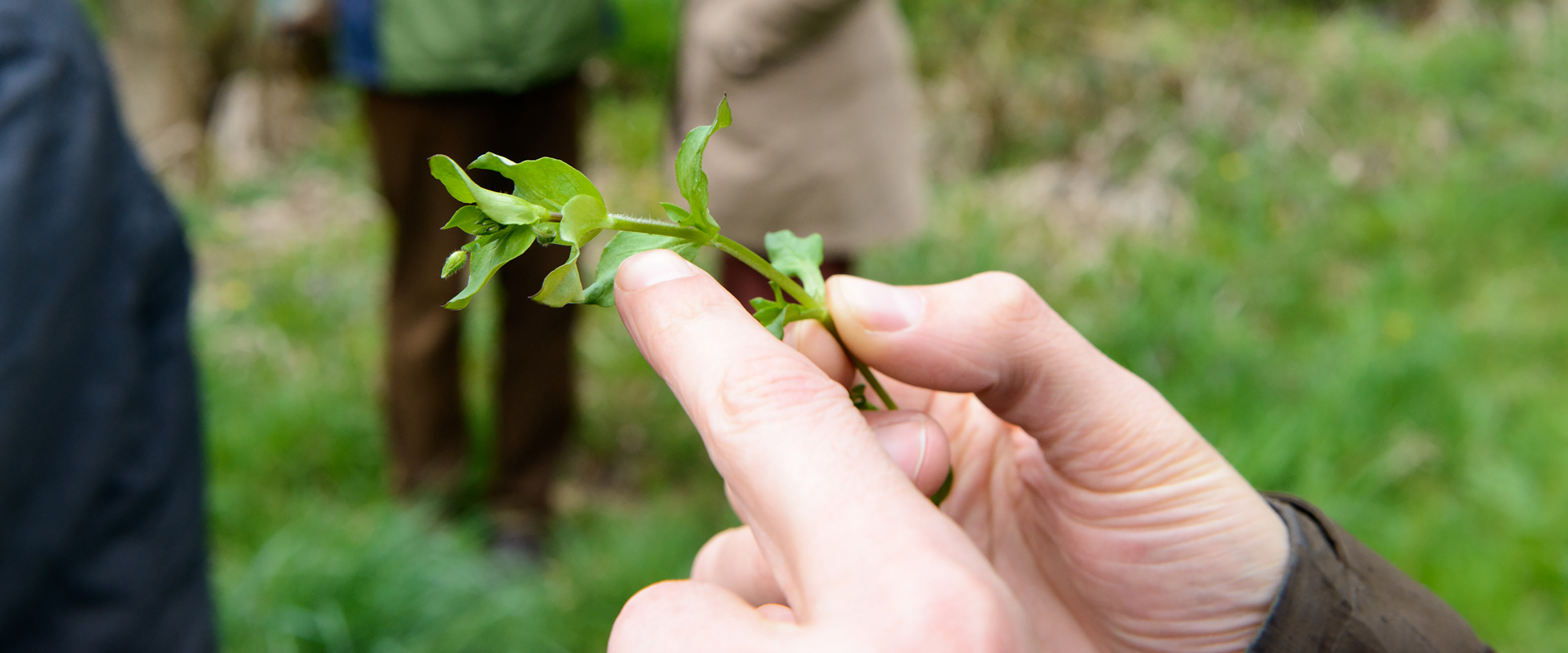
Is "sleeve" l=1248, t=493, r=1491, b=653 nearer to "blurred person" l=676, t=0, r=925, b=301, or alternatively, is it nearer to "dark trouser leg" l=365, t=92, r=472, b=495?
"blurred person" l=676, t=0, r=925, b=301

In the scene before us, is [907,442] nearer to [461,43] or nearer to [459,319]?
[461,43]

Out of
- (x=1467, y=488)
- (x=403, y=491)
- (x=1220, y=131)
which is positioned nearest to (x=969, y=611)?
(x=403, y=491)

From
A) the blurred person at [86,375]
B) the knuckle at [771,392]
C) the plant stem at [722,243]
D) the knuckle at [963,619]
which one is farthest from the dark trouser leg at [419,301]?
the knuckle at [963,619]

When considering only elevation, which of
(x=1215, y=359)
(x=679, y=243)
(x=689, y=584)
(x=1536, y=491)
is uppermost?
(x=679, y=243)

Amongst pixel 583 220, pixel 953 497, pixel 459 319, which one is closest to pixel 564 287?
pixel 583 220

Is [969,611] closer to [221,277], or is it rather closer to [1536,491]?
[1536,491]

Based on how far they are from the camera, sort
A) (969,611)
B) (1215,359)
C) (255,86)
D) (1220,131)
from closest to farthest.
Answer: (969,611), (1215,359), (1220,131), (255,86)

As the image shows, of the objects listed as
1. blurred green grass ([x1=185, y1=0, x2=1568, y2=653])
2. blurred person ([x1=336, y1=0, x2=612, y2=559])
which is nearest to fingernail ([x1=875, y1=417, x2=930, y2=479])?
blurred person ([x1=336, y1=0, x2=612, y2=559])
